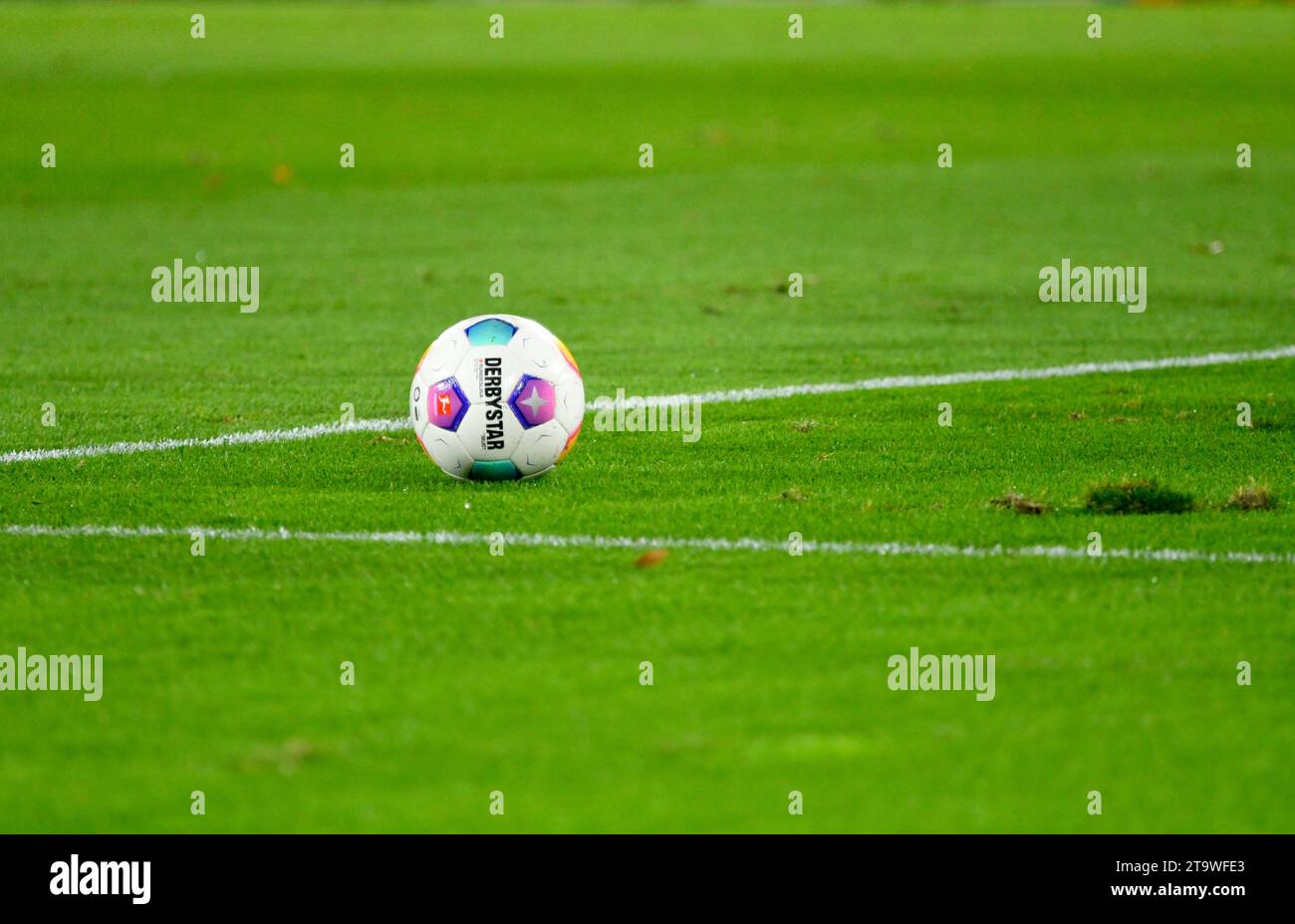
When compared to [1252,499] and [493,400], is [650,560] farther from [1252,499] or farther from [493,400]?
[1252,499]

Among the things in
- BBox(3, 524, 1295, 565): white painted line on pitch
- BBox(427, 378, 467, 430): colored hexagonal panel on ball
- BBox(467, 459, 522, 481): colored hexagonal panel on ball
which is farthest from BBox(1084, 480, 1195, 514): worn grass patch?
BBox(427, 378, 467, 430): colored hexagonal panel on ball

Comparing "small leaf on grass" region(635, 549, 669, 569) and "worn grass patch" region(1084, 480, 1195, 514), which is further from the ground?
"worn grass patch" region(1084, 480, 1195, 514)

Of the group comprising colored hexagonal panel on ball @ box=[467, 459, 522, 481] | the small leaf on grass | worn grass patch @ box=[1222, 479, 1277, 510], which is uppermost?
colored hexagonal panel on ball @ box=[467, 459, 522, 481]

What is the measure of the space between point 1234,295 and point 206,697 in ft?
44.4

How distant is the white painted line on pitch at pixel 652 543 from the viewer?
8227 mm

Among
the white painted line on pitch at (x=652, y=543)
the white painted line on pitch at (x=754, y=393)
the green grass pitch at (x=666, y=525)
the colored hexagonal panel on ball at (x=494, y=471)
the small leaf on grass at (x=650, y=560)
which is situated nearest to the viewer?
the green grass pitch at (x=666, y=525)

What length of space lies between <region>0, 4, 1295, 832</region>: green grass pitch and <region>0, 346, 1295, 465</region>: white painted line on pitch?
25 cm

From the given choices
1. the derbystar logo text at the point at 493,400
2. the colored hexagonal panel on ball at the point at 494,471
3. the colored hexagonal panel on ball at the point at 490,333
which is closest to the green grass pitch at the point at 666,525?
the colored hexagonal panel on ball at the point at 494,471

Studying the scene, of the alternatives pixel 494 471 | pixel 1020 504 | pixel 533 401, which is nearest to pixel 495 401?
pixel 533 401

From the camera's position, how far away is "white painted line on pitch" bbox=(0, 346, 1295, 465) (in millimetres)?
10805

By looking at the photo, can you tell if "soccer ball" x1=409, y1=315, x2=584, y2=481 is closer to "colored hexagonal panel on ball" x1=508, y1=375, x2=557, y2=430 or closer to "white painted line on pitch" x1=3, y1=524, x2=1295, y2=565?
"colored hexagonal panel on ball" x1=508, y1=375, x2=557, y2=430

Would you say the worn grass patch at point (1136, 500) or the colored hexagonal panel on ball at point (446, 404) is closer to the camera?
the worn grass patch at point (1136, 500)

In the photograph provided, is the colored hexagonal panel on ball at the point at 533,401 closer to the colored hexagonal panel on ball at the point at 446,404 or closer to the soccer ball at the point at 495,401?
the soccer ball at the point at 495,401

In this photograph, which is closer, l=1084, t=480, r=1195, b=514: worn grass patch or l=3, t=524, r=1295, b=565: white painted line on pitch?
l=3, t=524, r=1295, b=565: white painted line on pitch
